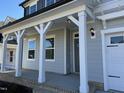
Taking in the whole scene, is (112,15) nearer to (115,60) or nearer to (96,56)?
(115,60)

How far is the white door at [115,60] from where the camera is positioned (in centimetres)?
678

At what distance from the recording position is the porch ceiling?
264 inches

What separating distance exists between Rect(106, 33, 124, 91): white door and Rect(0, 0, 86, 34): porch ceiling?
1.96m

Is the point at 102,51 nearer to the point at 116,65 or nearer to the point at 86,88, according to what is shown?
the point at 116,65

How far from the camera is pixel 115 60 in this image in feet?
23.0

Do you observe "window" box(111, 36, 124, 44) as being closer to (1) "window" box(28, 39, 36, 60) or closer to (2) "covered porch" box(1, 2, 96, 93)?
(2) "covered porch" box(1, 2, 96, 93)

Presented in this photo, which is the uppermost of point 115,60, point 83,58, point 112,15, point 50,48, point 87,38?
point 112,15

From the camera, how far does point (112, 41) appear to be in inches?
282

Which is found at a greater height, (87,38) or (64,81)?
(87,38)

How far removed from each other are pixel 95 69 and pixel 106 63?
2.86ft

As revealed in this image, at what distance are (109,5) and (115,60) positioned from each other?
2.41m

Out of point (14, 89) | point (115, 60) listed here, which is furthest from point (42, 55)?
point (115, 60)

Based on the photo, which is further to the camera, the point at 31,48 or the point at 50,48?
the point at 31,48

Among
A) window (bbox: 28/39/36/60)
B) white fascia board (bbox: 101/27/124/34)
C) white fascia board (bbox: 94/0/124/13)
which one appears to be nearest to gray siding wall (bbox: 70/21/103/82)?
white fascia board (bbox: 101/27/124/34)
